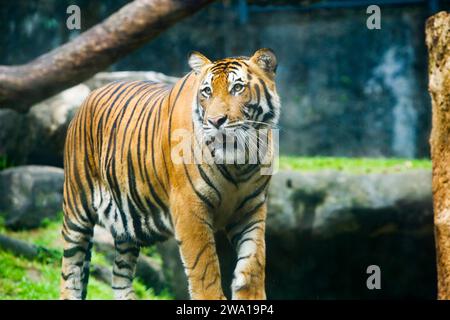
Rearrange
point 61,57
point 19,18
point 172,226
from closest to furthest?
point 172,226 < point 61,57 < point 19,18

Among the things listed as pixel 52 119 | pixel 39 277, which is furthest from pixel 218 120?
pixel 52 119

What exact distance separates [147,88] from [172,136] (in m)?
0.84

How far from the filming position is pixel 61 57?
6.35 meters

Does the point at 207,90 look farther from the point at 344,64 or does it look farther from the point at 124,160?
the point at 344,64

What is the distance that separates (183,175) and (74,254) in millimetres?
1300

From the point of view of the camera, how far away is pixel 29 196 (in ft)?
24.7

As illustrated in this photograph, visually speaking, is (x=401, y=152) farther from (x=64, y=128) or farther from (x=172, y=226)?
(x=172, y=226)

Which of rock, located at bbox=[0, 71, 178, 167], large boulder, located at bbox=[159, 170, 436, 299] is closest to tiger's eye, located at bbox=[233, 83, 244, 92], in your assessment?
large boulder, located at bbox=[159, 170, 436, 299]

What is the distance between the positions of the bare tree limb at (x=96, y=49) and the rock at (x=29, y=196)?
130 cm

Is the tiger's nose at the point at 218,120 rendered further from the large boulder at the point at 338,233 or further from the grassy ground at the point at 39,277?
the large boulder at the point at 338,233

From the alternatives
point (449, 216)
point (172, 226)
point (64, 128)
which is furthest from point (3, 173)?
point (449, 216)

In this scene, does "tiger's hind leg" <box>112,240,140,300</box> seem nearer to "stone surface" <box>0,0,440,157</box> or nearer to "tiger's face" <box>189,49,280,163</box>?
"tiger's face" <box>189,49,280,163</box>

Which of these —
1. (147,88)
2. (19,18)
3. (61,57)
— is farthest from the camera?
(19,18)
